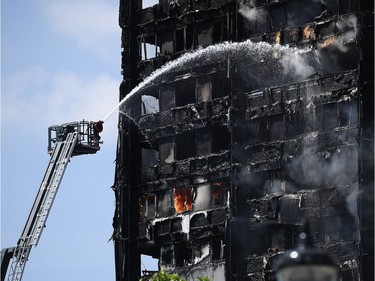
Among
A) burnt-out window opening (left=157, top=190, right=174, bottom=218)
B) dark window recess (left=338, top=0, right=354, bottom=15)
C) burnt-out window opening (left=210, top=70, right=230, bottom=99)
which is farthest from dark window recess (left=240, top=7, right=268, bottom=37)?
burnt-out window opening (left=157, top=190, right=174, bottom=218)

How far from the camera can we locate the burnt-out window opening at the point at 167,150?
92.2 meters

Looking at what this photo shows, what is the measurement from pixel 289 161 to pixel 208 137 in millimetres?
7871

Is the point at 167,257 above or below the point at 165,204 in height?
below

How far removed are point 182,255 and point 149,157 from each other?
9933 mm

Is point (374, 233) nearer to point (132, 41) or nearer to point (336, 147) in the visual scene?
point (336, 147)

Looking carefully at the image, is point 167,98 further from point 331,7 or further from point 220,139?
point 331,7

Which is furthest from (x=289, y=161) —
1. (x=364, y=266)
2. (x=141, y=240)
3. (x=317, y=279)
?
(x=317, y=279)

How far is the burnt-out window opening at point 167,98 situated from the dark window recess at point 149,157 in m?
4.41

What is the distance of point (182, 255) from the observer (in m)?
90.8

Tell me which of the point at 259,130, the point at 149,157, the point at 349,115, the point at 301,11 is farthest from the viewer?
the point at 149,157

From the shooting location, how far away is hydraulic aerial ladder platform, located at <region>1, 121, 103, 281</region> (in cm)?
8600

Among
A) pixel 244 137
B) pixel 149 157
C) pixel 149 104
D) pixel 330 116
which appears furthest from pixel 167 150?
pixel 330 116

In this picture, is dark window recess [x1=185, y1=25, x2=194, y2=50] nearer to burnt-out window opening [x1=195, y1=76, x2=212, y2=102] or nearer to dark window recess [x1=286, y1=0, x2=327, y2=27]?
burnt-out window opening [x1=195, y1=76, x2=212, y2=102]

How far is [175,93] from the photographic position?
93.9 meters
